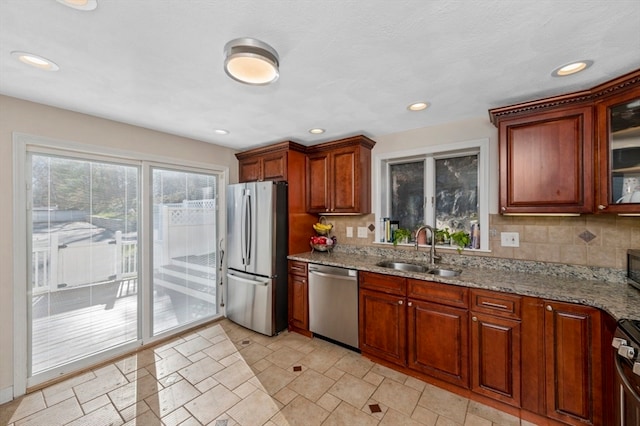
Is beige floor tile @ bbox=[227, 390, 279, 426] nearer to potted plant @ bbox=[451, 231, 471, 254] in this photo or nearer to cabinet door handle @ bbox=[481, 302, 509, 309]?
cabinet door handle @ bbox=[481, 302, 509, 309]

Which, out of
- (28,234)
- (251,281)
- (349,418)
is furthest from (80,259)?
(349,418)

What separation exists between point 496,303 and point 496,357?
40 cm

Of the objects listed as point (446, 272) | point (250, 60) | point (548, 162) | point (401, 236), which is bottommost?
point (446, 272)

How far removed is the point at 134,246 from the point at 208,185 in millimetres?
1140

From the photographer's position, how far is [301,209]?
11.4 ft

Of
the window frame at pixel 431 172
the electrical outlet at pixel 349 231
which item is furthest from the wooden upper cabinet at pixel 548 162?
the electrical outlet at pixel 349 231

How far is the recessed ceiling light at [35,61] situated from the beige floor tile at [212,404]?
2531 millimetres

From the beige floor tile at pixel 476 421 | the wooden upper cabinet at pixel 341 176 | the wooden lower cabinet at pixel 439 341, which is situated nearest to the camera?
the beige floor tile at pixel 476 421

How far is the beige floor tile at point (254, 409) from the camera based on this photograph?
6.04 feet

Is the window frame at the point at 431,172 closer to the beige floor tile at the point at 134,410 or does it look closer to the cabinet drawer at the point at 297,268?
the cabinet drawer at the point at 297,268

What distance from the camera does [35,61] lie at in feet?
5.19

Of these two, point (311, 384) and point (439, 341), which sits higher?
point (439, 341)

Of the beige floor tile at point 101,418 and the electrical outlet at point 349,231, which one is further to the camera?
the electrical outlet at point 349,231

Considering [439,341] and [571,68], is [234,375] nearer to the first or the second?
[439,341]
